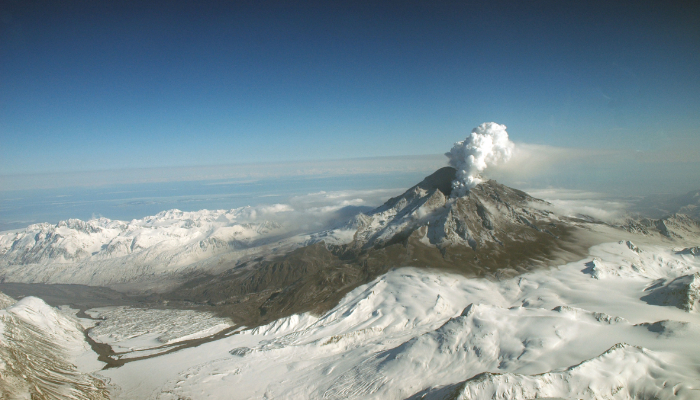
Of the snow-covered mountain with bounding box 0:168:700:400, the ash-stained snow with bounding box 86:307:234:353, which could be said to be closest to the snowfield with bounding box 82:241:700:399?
the snow-covered mountain with bounding box 0:168:700:400

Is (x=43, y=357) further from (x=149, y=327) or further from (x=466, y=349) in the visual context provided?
(x=466, y=349)

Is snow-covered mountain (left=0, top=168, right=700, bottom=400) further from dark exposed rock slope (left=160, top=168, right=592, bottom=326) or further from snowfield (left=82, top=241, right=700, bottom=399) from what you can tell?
dark exposed rock slope (left=160, top=168, right=592, bottom=326)

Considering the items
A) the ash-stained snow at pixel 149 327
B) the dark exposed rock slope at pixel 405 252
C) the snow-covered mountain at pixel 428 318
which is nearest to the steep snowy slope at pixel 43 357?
the snow-covered mountain at pixel 428 318

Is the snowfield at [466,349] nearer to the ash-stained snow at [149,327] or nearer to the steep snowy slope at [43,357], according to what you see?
the steep snowy slope at [43,357]

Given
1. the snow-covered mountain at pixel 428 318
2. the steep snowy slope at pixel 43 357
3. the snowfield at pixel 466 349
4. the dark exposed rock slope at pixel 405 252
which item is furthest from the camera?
the dark exposed rock slope at pixel 405 252

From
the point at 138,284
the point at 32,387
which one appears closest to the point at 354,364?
the point at 32,387
